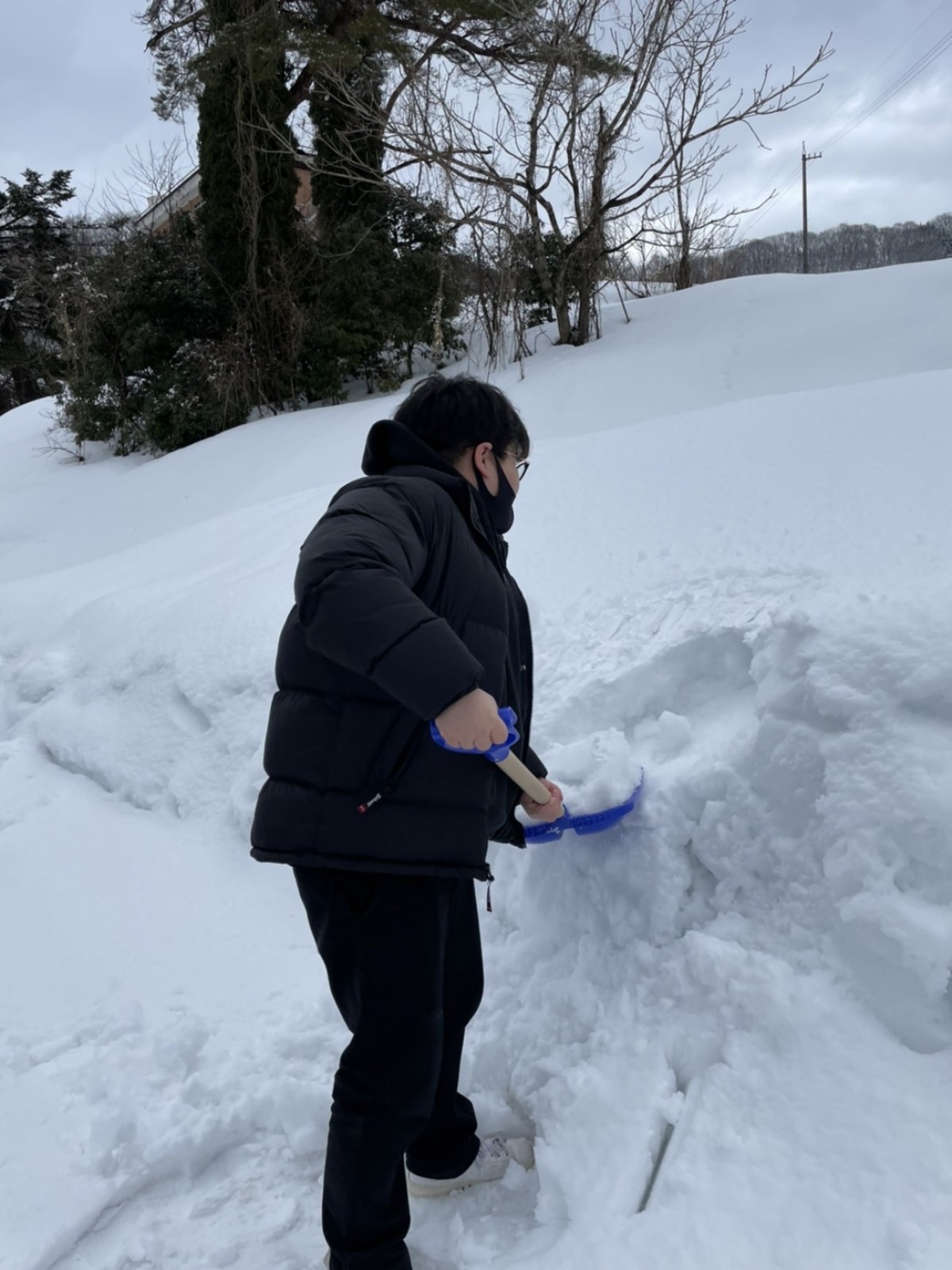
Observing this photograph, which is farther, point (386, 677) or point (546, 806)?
point (546, 806)

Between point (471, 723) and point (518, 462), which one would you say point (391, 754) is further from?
point (518, 462)

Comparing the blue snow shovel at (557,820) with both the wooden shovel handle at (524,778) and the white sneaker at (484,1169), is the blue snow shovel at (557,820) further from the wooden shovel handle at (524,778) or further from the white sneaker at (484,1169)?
the white sneaker at (484,1169)

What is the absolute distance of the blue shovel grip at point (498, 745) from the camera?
116cm

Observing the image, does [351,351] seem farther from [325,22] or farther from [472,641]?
[472,641]

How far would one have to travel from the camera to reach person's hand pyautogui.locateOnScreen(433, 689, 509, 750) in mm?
1128

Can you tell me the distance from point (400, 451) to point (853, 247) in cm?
2843

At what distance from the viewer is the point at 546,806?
1.59 m

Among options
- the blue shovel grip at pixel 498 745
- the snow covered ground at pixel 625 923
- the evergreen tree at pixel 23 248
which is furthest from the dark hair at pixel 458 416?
the evergreen tree at pixel 23 248

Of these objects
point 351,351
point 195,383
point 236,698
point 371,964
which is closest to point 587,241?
point 351,351

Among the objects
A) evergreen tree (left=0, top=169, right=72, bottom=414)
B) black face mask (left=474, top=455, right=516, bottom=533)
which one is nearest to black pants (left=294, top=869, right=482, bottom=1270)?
black face mask (left=474, top=455, right=516, bottom=533)

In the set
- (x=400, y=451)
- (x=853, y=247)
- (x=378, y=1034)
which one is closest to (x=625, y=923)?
(x=378, y=1034)

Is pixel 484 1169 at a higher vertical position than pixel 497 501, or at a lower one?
lower

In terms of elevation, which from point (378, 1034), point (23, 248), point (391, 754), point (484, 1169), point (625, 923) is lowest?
point (484, 1169)

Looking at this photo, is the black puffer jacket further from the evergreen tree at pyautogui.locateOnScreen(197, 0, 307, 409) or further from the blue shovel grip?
the evergreen tree at pyautogui.locateOnScreen(197, 0, 307, 409)
